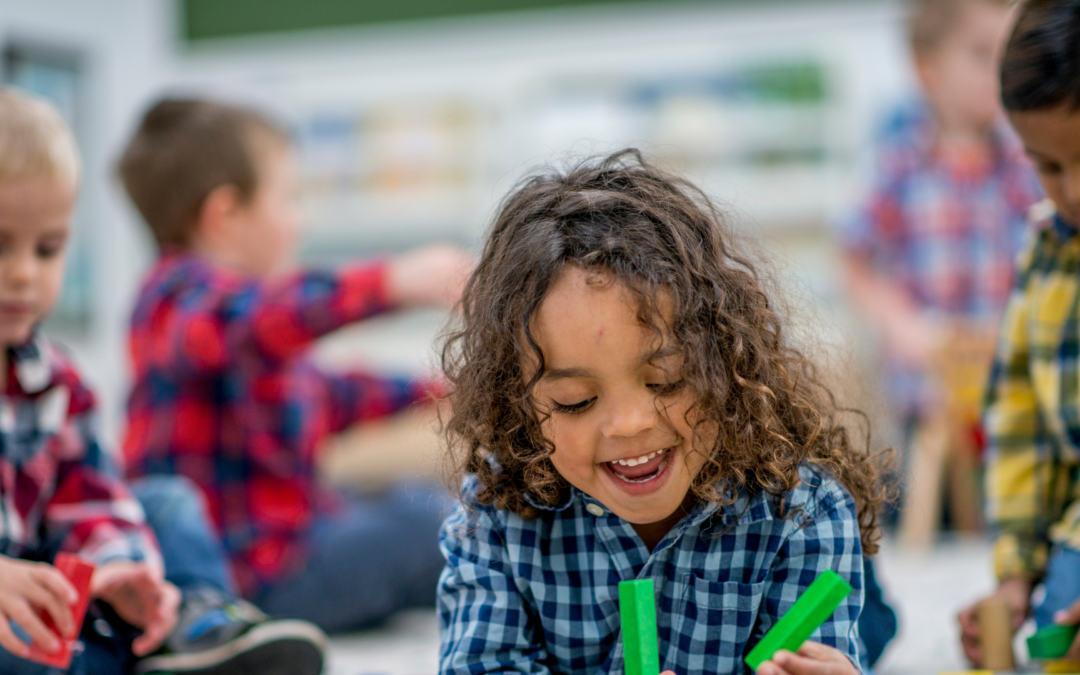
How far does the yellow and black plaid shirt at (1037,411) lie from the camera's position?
879 millimetres

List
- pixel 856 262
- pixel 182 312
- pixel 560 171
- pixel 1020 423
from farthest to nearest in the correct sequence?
pixel 856 262 < pixel 182 312 < pixel 1020 423 < pixel 560 171

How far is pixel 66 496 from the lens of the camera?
93 cm

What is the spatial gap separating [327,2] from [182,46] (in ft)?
1.48

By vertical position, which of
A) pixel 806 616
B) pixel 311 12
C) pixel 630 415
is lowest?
pixel 806 616

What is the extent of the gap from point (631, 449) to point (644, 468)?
0.08 ft

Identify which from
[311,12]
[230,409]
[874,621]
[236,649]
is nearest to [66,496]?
[236,649]

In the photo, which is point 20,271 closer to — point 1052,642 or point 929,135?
point 1052,642

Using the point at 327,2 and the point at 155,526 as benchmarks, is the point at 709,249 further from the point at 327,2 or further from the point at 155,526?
the point at 327,2

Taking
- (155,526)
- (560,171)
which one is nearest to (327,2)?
(155,526)

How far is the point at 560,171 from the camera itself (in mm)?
718

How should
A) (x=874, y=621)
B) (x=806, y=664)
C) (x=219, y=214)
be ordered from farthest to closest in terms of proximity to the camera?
(x=219, y=214), (x=874, y=621), (x=806, y=664)

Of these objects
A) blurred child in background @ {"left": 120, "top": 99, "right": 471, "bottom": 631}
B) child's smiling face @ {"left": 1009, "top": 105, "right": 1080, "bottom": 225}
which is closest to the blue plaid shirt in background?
child's smiling face @ {"left": 1009, "top": 105, "right": 1080, "bottom": 225}

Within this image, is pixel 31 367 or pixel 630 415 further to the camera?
pixel 31 367

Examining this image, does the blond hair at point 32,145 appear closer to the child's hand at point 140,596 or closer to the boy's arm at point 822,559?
the child's hand at point 140,596
